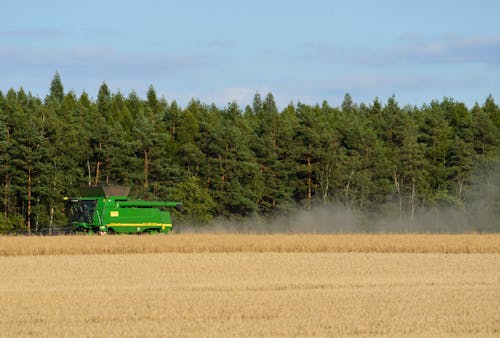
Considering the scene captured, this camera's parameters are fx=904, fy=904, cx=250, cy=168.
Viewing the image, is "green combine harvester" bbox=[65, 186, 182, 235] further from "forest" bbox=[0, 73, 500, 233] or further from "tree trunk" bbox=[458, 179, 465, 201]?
"tree trunk" bbox=[458, 179, 465, 201]

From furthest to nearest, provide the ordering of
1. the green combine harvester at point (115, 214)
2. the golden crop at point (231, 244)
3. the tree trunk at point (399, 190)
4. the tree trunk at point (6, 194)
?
the tree trunk at point (399, 190), the tree trunk at point (6, 194), the green combine harvester at point (115, 214), the golden crop at point (231, 244)

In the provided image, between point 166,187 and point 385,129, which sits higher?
point 385,129

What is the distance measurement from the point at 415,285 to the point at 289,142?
59.8 metres

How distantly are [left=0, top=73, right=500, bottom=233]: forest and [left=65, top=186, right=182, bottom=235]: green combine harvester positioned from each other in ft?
69.6

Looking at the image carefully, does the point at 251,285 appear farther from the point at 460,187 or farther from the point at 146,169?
the point at 460,187

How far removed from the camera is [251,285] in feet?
89.0

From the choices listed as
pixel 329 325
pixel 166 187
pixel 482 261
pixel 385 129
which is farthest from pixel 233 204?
pixel 329 325

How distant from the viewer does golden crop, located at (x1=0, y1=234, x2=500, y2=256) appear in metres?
40.0

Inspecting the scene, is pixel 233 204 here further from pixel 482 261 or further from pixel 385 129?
pixel 482 261

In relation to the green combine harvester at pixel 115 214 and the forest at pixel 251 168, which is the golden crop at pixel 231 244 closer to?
the green combine harvester at pixel 115 214

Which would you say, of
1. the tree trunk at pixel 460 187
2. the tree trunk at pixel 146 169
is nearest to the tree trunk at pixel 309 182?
the tree trunk at pixel 146 169

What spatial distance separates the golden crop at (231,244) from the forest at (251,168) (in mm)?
29072

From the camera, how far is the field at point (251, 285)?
1889 centimetres

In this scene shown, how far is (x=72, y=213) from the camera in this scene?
5016 centimetres
